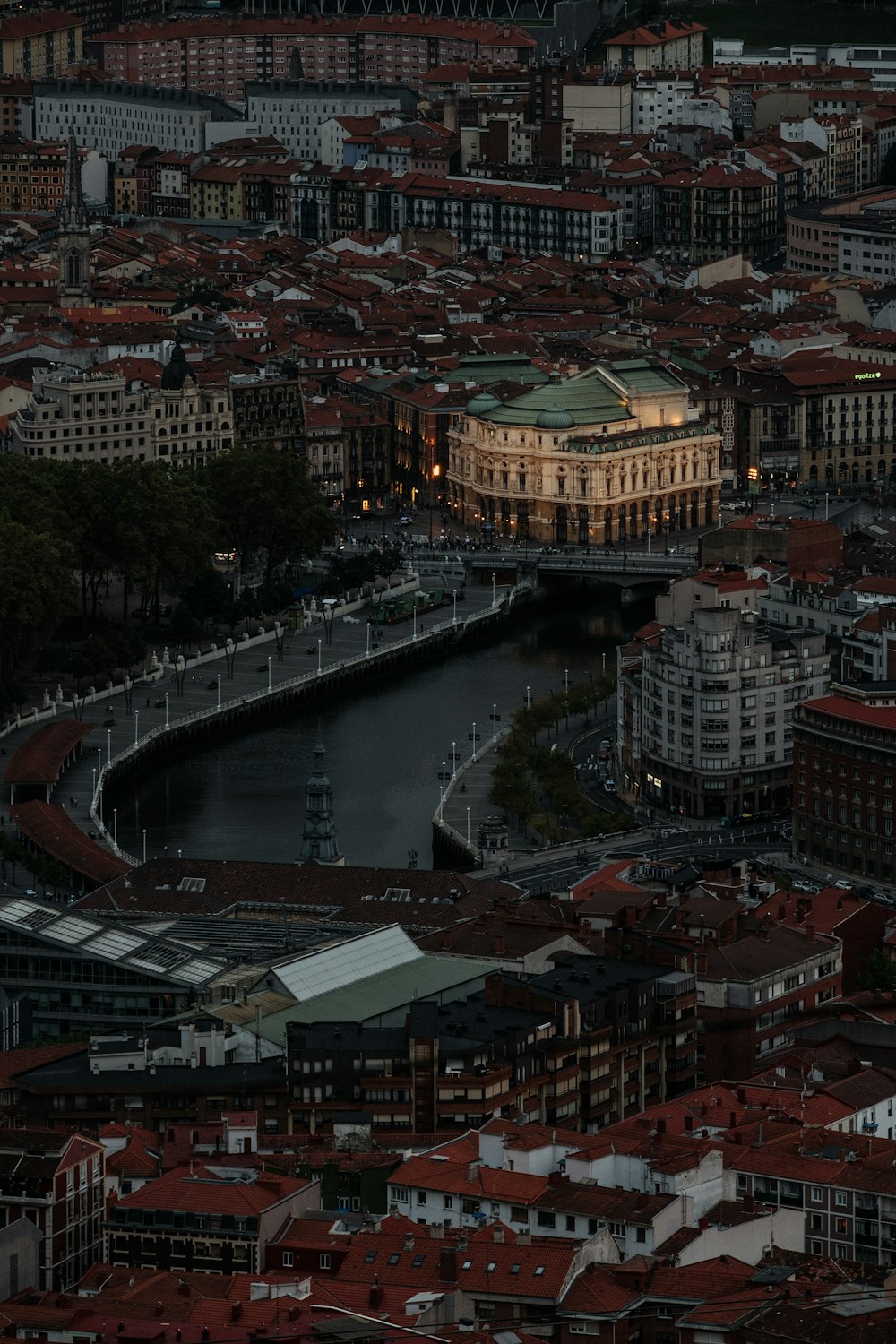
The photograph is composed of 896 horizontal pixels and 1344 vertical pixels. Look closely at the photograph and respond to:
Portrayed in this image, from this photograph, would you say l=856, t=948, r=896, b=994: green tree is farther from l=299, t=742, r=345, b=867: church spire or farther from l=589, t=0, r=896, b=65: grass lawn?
l=589, t=0, r=896, b=65: grass lawn

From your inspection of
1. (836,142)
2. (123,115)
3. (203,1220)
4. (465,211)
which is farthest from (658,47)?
(203,1220)

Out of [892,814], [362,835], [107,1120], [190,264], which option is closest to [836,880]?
[892,814]

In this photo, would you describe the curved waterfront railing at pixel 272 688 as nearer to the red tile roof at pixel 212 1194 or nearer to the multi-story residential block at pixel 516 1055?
the multi-story residential block at pixel 516 1055

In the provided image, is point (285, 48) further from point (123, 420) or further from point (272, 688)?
point (272, 688)

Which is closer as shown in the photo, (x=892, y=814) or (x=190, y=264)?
(x=892, y=814)

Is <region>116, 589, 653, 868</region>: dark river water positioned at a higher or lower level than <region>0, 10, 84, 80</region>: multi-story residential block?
lower

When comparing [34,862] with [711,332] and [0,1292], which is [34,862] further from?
[711,332]

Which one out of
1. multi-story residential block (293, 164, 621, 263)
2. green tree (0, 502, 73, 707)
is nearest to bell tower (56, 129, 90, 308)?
multi-story residential block (293, 164, 621, 263)
